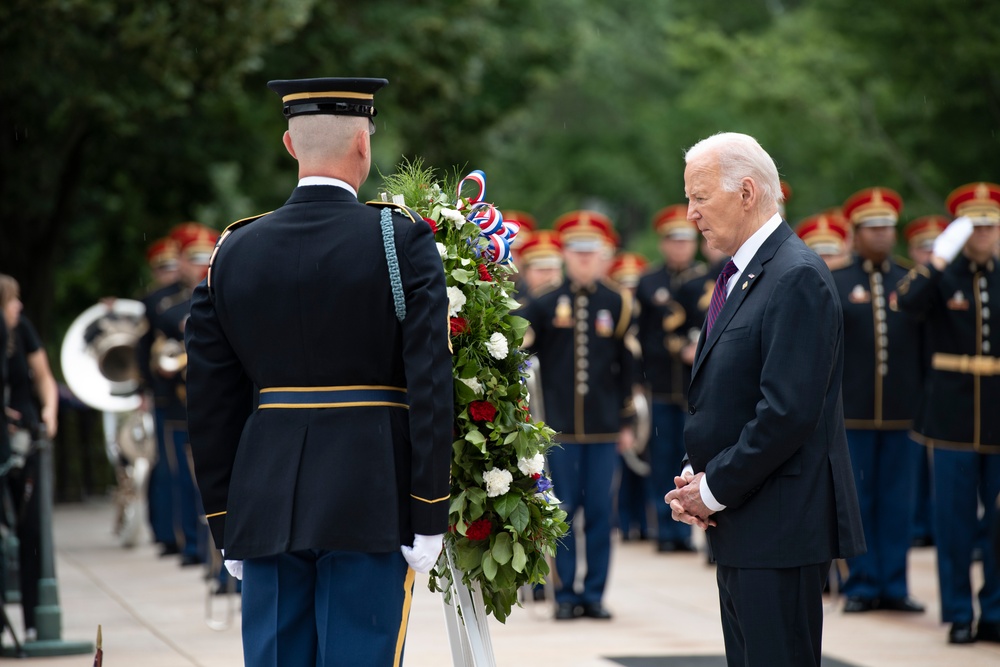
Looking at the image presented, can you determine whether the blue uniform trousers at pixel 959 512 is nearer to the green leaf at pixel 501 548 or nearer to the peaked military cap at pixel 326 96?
the green leaf at pixel 501 548

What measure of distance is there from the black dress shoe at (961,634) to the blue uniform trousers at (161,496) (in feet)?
24.8

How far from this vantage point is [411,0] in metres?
18.0

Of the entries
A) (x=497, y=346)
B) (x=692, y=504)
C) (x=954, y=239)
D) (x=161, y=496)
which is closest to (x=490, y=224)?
(x=497, y=346)

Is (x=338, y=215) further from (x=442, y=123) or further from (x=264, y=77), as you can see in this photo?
(x=442, y=123)

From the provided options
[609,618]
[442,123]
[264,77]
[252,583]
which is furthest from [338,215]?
[442,123]

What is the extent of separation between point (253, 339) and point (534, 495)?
144cm

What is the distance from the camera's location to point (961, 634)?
831 centimetres

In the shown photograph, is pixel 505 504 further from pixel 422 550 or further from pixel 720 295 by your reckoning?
pixel 720 295

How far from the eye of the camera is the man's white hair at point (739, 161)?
461 cm

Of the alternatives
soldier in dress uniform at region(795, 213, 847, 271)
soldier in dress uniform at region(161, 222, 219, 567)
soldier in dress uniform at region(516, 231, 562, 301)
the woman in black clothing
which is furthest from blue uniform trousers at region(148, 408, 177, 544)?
soldier in dress uniform at region(795, 213, 847, 271)

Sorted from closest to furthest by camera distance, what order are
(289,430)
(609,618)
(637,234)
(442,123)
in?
(289,430) < (609,618) < (442,123) < (637,234)

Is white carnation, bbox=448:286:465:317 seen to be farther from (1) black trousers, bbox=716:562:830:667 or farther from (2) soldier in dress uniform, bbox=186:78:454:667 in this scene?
(1) black trousers, bbox=716:562:830:667

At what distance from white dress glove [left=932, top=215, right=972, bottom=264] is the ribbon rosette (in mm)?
3570

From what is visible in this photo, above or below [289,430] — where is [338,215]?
above
